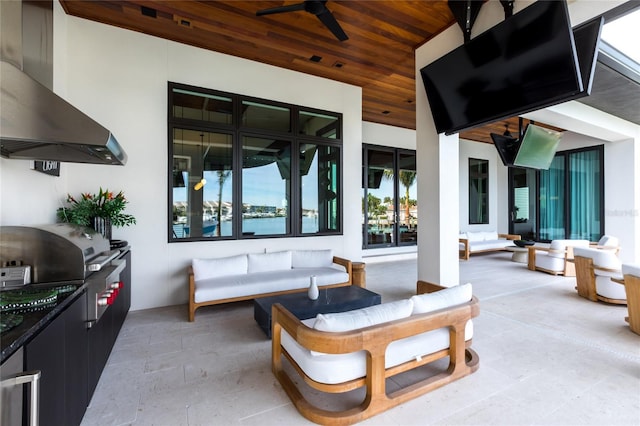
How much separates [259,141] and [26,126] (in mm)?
3328

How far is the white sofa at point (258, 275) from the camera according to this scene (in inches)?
141

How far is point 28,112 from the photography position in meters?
1.70

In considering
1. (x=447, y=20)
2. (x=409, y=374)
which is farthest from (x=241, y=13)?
(x=409, y=374)

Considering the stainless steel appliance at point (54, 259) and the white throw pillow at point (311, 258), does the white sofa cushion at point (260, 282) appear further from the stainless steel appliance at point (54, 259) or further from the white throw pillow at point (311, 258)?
the stainless steel appliance at point (54, 259)

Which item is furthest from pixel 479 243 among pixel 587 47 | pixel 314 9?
pixel 314 9

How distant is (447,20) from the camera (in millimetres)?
3680

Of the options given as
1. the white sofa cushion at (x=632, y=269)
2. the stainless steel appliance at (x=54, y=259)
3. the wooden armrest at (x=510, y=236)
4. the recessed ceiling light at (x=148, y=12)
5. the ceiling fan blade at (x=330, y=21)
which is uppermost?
the recessed ceiling light at (x=148, y=12)

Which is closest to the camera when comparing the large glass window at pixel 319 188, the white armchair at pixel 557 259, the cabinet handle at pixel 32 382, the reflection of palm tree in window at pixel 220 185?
the cabinet handle at pixel 32 382

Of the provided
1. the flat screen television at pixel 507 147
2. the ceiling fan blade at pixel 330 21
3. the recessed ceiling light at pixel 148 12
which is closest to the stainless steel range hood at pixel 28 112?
the recessed ceiling light at pixel 148 12

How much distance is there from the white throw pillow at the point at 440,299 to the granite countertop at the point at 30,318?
7.28ft

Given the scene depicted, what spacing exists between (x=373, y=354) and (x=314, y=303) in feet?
4.44

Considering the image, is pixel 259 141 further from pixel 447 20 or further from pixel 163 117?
pixel 447 20

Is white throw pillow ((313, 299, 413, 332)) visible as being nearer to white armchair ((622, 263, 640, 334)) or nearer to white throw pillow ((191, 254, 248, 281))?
white throw pillow ((191, 254, 248, 281))

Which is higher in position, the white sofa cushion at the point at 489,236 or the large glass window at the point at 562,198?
the large glass window at the point at 562,198
